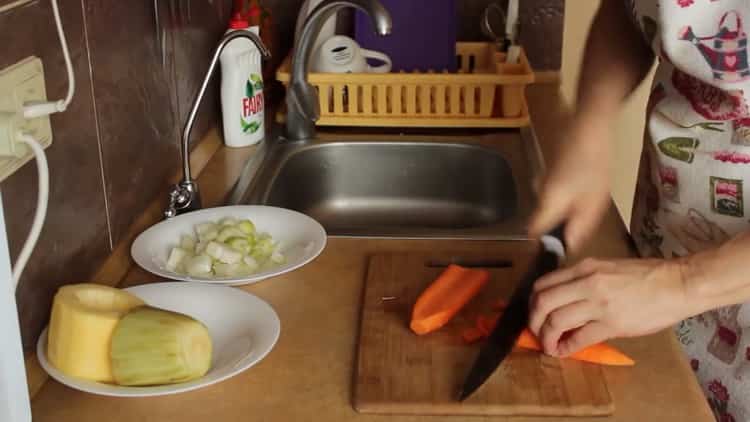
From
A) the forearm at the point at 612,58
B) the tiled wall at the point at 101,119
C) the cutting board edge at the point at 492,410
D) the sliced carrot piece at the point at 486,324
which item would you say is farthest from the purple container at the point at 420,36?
the cutting board edge at the point at 492,410

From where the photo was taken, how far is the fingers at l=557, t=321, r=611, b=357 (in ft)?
2.93

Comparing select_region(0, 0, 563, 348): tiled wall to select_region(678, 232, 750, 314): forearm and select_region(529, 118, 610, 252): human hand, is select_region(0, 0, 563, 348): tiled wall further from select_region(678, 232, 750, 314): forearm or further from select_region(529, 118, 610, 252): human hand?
select_region(678, 232, 750, 314): forearm

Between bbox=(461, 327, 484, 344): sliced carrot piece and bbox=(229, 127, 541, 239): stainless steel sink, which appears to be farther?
bbox=(229, 127, 541, 239): stainless steel sink

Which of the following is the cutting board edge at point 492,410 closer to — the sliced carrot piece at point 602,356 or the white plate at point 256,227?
the sliced carrot piece at point 602,356

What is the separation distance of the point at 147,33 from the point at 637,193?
2.40 ft

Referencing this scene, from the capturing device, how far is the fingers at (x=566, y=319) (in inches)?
35.1

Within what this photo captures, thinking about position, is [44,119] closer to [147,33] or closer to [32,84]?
[32,84]

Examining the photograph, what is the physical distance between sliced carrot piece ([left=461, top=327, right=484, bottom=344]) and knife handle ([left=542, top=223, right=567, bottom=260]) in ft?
0.42

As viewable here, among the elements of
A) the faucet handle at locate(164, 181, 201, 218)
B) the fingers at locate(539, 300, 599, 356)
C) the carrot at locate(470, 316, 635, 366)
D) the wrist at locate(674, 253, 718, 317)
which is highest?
the wrist at locate(674, 253, 718, 317)

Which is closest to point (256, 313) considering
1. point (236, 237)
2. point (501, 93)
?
point (236, 237)

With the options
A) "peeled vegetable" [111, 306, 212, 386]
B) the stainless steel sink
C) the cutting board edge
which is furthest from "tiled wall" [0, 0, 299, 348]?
the cutting board edge

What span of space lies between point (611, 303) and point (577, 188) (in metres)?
0.23

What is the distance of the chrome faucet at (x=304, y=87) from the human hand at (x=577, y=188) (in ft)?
1.68

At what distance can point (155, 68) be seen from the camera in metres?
1.31
